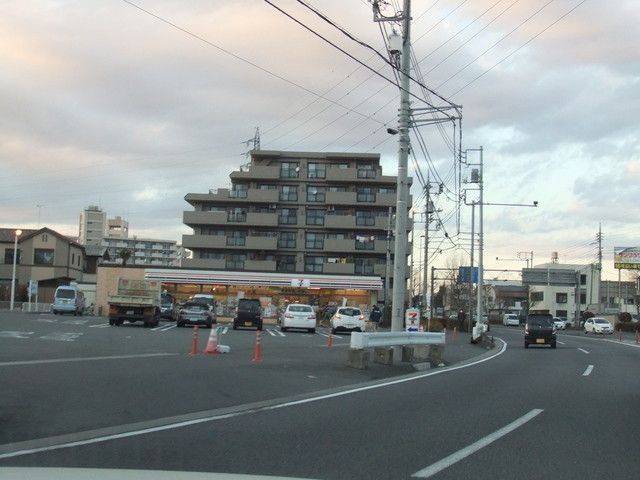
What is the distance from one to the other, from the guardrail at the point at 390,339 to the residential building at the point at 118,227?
160 metres

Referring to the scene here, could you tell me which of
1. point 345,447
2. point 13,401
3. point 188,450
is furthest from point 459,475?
point 13,401

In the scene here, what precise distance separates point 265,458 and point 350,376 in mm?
9398

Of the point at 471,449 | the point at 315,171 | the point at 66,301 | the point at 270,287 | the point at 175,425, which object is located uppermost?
the point at 315,171

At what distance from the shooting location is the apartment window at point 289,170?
7162cm

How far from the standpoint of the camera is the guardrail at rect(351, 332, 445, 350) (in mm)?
18109

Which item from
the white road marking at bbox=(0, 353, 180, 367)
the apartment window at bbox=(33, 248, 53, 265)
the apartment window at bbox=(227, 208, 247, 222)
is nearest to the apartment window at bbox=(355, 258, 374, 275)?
the apartment window at bbox=(227, 208, 247, 222)

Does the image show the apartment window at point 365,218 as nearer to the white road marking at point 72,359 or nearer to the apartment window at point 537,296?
the white road marking at point 72,359

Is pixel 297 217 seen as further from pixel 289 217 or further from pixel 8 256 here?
pixel 8 256

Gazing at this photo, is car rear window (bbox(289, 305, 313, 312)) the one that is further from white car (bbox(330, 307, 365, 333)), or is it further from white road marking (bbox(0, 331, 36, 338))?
white road marking (bbox(0, 331, 36, 338))

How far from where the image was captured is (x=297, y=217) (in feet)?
233

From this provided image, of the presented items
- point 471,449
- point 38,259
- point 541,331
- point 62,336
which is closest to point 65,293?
point 38,259

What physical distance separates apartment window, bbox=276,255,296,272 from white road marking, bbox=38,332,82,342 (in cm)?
4305

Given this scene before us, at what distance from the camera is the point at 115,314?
120 feet

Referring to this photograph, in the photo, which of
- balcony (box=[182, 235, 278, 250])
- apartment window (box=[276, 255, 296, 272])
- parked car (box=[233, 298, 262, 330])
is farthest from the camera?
apartment window (box=[276, 255, 296, 272])
